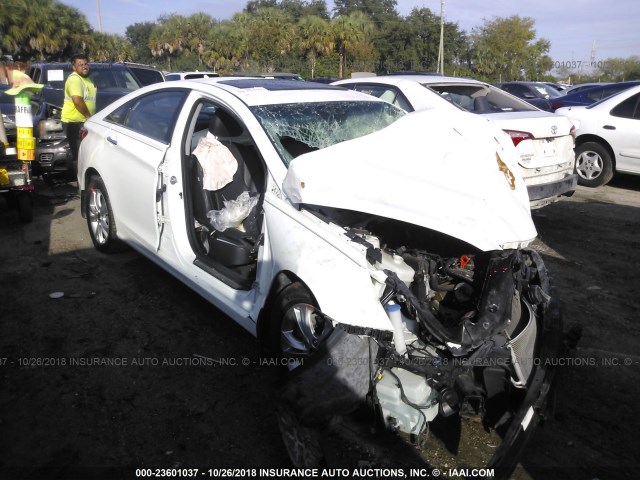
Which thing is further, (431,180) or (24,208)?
(24,208)

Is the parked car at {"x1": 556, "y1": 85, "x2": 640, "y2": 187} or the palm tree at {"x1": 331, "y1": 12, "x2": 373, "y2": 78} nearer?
the parked car at {"x1": 556, "y1": 85, "x2": 640, "y2": 187}

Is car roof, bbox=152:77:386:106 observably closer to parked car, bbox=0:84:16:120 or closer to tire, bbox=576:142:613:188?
parked car, bbox=0:84:16:120

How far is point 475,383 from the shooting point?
273cm

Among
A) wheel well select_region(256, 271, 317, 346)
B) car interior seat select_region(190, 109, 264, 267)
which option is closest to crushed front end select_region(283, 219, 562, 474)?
wheel well select_region(256, 271, 317, 346)

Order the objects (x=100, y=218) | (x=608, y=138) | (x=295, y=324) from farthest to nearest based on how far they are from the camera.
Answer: (x=608, y=138) < (x=100, y=218) < (x=295, y=324)

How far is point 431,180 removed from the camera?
292cm

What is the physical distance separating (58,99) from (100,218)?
629 cm

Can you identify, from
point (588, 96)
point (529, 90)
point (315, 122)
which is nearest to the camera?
point (315, 122)

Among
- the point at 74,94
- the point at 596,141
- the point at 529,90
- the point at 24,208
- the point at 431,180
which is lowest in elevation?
the point at 24,208

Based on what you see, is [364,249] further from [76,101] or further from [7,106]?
[7,106]

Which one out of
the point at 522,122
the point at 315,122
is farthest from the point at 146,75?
the point at 315,122

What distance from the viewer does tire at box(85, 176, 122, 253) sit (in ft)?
17.2

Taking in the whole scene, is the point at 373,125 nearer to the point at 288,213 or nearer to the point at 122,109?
the point at 288,213

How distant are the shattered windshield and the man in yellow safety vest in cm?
517
